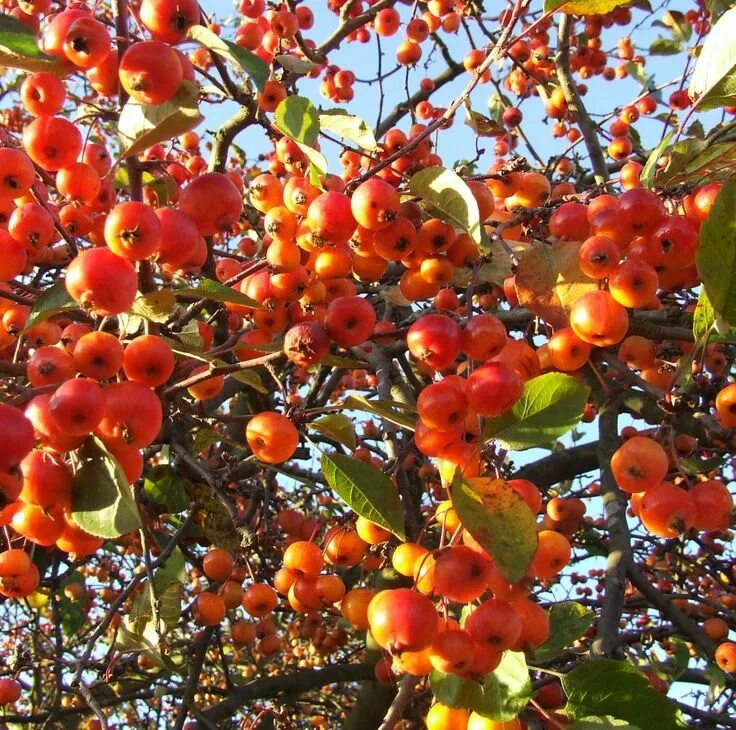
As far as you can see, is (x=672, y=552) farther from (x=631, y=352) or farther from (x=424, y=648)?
(x=424, y=648)

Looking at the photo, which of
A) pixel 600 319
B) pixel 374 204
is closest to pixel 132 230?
pixel 374 204

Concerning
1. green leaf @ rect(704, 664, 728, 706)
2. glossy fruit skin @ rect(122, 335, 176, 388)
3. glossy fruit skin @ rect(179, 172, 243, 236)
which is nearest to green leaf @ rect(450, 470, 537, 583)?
glossy fruit skin @ rect(122, 335, 176, 388)

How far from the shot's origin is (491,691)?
1637 mm

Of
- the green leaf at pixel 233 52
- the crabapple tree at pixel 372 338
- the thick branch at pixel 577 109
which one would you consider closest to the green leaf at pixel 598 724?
the crabapple tree at pixel 372 338

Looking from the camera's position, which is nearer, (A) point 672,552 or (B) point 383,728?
(B) point 383,728

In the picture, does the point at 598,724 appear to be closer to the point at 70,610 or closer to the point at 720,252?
the point at 720,252

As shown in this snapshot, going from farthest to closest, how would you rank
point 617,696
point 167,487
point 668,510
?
point 167,487 < point 617,696 < point 668,510

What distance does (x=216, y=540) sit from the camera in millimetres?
3080

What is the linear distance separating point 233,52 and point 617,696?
1791mm

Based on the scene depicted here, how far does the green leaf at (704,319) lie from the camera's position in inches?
61.3

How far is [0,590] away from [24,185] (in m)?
1.17

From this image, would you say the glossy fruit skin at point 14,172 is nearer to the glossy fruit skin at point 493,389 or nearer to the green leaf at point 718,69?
the glossy fruit skin at point 493,389

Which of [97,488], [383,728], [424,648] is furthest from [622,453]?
[97,488]

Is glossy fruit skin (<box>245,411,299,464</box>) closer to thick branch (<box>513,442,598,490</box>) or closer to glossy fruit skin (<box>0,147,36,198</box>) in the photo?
glossy fruit skin (<box>0,147,36,198</box>)
